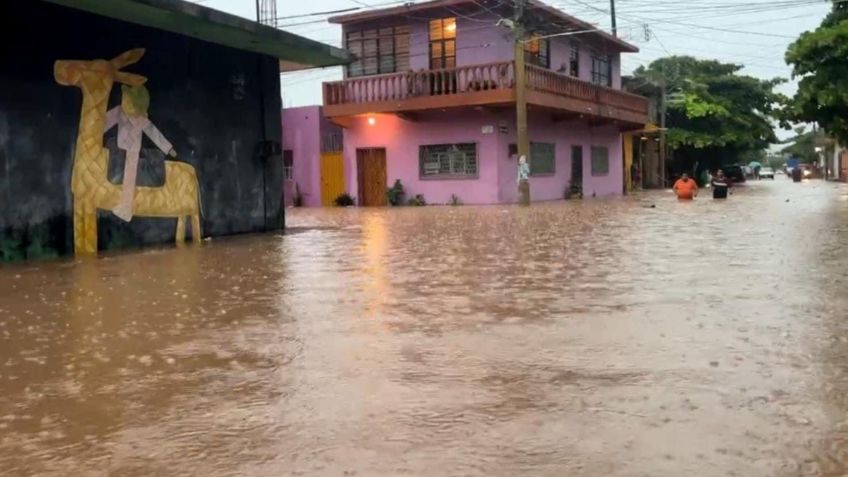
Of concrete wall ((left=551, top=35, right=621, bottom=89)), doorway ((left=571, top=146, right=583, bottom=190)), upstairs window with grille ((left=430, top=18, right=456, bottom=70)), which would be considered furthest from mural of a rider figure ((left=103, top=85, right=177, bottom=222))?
doorway ((left=571, top=146, right=583, bottom=190))

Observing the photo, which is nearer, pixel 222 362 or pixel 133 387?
pixel 133 387

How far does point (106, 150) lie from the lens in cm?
1350

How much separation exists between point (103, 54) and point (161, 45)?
1404 millimetres

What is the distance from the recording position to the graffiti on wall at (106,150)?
43.1 ft

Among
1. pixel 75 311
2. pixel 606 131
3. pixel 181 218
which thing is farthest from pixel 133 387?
pixel 606 131

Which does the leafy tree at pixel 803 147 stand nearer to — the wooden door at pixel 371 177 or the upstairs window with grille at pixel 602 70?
the upstairs window with grille at pixel 602 70

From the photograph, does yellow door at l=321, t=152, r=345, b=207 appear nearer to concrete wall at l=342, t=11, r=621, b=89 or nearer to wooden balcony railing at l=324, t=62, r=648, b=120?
wooden balcony railing at l=324, t=62, r=648, b=120

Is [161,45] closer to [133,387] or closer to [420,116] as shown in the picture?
[133,387]

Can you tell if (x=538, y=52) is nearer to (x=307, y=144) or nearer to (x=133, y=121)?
(x=307, y=144)

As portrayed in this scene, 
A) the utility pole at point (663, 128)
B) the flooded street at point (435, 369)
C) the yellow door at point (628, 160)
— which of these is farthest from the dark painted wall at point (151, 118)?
the utility pole at point (663, 128)

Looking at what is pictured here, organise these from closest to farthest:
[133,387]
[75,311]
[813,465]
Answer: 1. [813,465]
2. [133,387]
3. [75,311]

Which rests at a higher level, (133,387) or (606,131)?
(606,131)

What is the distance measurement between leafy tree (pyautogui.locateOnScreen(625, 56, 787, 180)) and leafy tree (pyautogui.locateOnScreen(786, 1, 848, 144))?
22989mm

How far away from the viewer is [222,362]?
5.36 m
